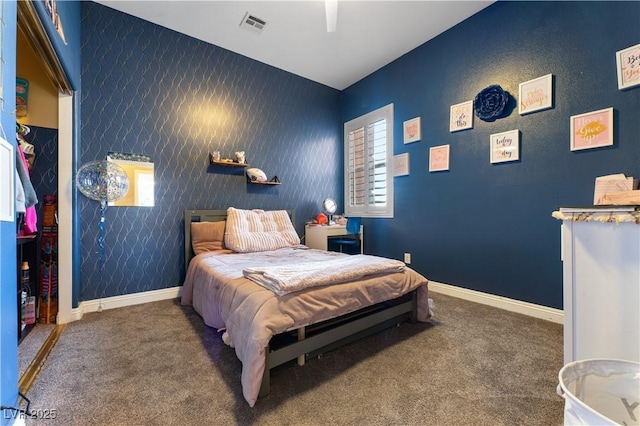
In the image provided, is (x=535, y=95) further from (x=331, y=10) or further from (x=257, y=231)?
(x=257, y=231)

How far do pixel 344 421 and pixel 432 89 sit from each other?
3251 millimetres

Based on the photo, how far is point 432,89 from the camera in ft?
10.1

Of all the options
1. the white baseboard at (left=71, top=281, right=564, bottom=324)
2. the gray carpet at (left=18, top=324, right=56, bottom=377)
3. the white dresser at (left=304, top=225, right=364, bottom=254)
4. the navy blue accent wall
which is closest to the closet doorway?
the gray carpet at (left=18, top=324, right=56, bottom=377)

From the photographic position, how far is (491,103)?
2551 mm

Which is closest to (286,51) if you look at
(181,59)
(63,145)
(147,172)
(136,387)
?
(181,59)

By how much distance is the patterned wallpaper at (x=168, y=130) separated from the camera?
2.52 metres

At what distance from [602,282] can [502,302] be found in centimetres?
177

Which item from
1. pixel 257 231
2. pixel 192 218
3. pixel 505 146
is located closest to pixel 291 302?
pixel 257 231

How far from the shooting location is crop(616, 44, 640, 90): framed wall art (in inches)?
71.5

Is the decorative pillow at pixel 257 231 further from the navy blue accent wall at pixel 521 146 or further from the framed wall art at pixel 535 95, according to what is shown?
the framed wall art at pixel 535 95

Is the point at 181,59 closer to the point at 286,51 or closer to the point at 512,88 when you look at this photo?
the point at 286,51

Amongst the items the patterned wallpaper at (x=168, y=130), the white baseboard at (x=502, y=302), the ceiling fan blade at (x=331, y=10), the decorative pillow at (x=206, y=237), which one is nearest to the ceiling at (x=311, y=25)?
the patterned wallpaper at (x=168, y=130)

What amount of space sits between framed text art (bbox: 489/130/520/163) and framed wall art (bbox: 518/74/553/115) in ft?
0.68

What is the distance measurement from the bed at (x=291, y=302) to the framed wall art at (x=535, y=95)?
180 centimetres
